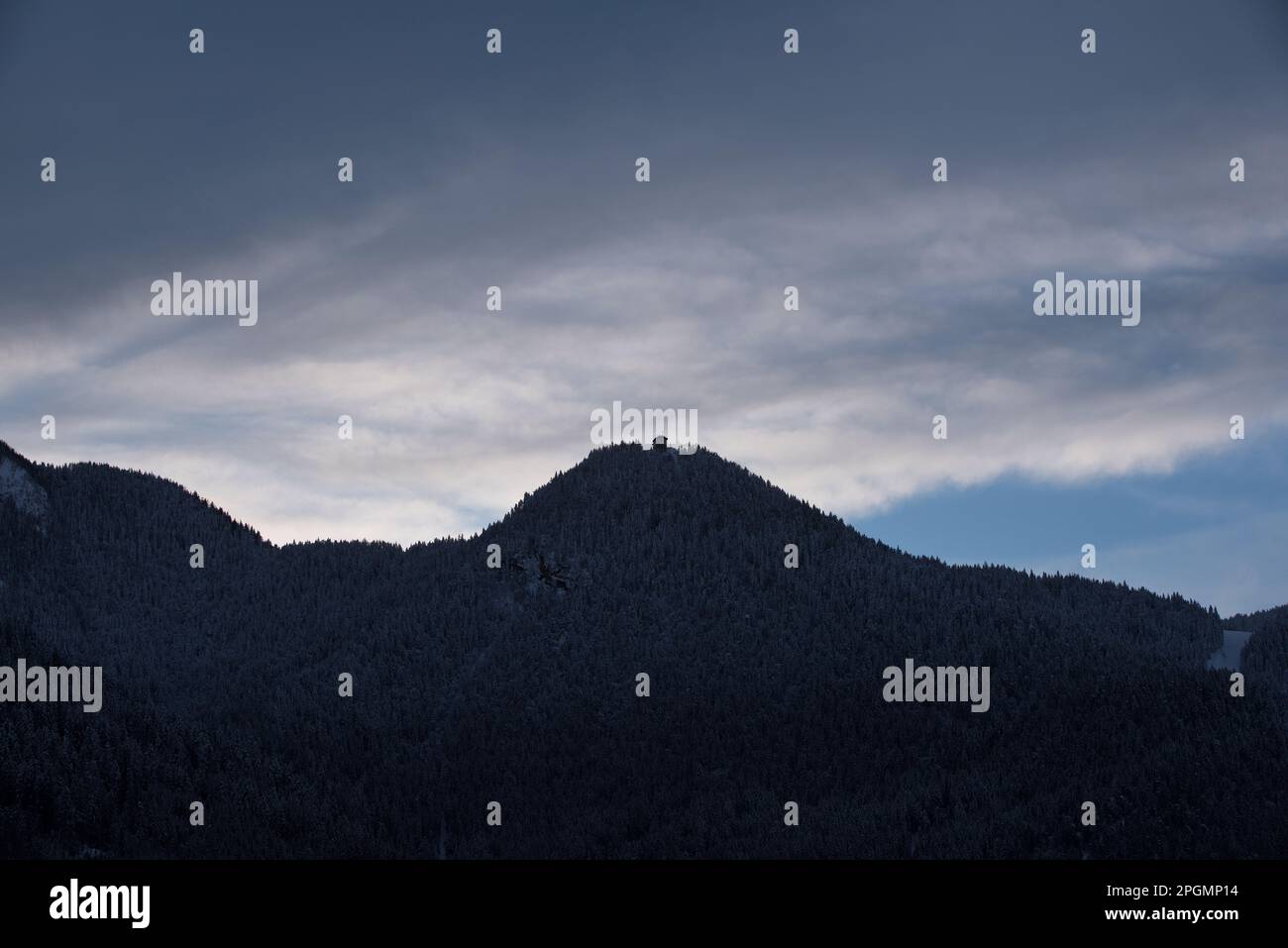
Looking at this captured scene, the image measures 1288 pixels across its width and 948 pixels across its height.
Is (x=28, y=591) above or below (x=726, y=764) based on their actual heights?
above

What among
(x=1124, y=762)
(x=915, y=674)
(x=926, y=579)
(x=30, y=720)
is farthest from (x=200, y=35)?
(x=926, y=579)

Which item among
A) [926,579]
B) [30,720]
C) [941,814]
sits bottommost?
[941,814]

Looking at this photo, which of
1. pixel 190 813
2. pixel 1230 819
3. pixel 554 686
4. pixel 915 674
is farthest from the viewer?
pixel 554 686

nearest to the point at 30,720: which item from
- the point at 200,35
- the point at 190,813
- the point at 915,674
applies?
the point at 190,813

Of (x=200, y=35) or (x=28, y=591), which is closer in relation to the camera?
(x=200, y=35)
